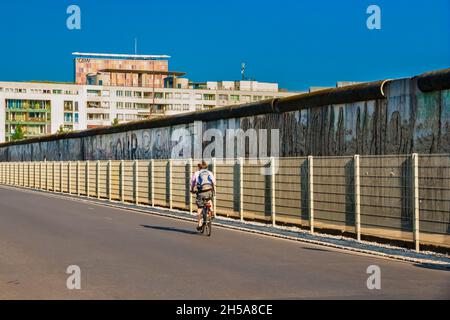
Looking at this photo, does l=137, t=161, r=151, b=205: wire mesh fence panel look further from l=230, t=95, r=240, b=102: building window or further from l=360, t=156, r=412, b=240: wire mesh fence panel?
l=230, t=95, r=240, b=102: building window

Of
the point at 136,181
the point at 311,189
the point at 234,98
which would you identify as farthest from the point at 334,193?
the point at 234,98

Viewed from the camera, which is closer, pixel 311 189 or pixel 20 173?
pixel 311 189

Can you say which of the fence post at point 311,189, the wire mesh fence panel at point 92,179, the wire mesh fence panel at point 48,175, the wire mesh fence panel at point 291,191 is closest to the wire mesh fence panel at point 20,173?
the wire mesh fence panel at point 48,175

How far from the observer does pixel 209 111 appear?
27.4 meters

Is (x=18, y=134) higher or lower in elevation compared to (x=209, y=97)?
lower

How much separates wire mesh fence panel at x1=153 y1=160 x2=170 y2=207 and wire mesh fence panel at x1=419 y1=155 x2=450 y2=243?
14.9 metres

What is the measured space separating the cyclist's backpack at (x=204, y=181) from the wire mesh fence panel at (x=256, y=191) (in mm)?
3050

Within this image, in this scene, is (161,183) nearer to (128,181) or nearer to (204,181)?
(128,181)

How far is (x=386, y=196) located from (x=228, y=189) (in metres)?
8.40

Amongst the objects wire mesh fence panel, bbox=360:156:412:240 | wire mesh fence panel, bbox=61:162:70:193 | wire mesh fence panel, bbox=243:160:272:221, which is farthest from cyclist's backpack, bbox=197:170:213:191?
wire mesh fence panel, bbox=61:162:70:193

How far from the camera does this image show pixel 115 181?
35.4 meters

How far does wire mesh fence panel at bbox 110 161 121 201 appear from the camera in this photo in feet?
115

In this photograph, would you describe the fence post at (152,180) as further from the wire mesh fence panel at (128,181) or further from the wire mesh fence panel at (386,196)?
the wire mesh fence panel at (386,196)
